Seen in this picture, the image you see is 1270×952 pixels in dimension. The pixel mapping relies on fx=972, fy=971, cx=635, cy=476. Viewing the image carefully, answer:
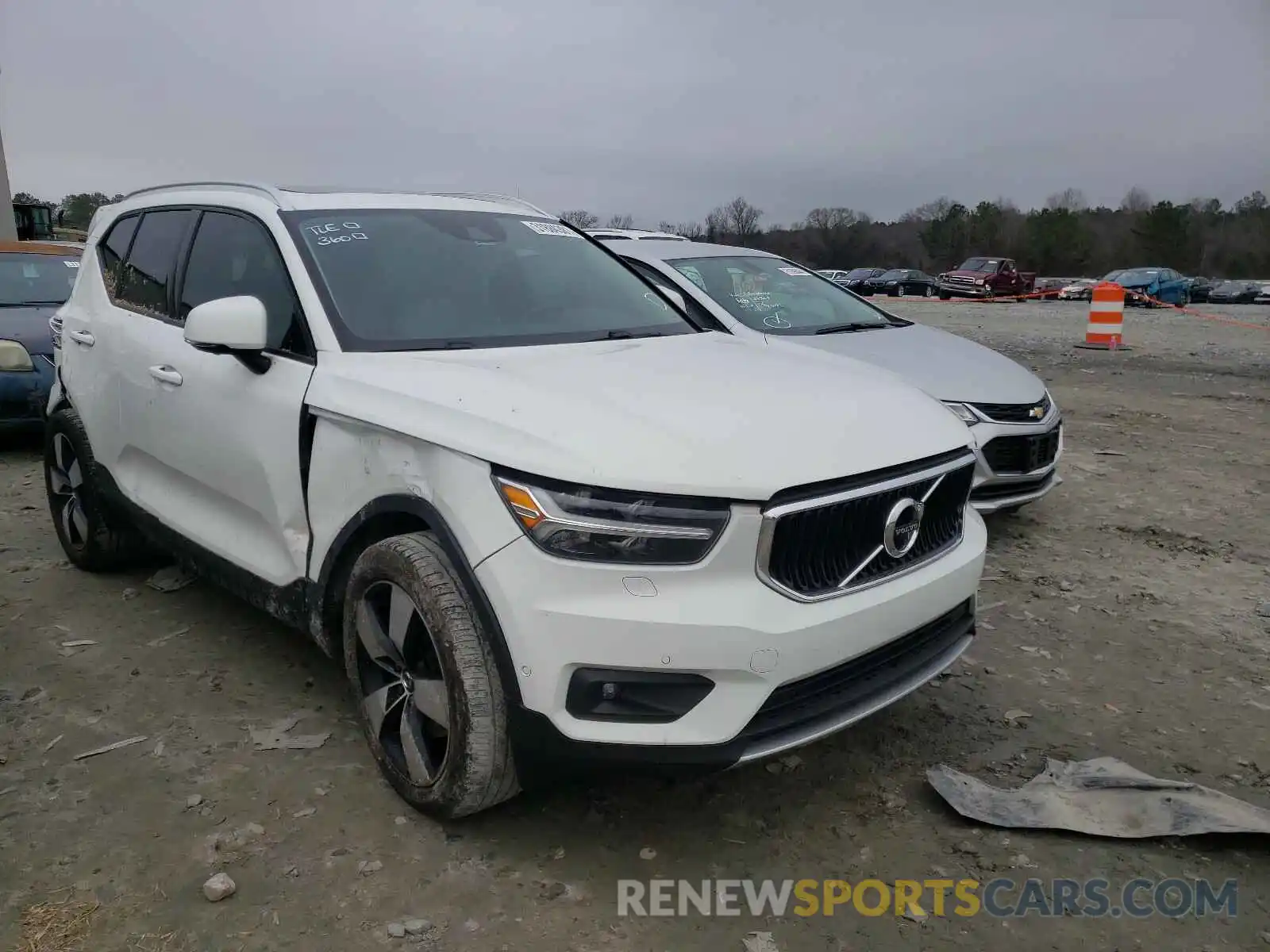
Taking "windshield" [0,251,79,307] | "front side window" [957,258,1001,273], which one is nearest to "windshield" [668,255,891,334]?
"windshield" [0,251,79,307]

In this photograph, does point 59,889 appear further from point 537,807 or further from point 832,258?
point 832,258

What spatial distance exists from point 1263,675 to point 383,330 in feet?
11.5

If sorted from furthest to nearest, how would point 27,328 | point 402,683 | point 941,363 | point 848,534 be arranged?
1. point 27,328
2. point 941,363
3. point 402,683
4. point 848,534

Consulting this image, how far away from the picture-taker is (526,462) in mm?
2314

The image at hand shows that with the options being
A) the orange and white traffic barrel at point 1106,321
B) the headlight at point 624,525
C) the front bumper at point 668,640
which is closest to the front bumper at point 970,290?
the orange and white traffic barrel at point 1106,321

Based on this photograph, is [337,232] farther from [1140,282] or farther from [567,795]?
[1140,282]

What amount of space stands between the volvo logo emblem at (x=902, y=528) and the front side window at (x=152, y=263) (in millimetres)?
2895

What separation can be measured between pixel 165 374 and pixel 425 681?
5.86 feet

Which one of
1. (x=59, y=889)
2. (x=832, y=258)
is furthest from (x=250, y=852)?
(x=832, y=258)

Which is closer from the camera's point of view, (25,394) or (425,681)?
(425,681)

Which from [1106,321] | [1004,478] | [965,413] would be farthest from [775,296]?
[1106,321]

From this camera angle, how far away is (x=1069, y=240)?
3014 inches

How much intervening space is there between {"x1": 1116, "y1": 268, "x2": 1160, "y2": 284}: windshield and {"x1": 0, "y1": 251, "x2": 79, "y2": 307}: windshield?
3450 cm

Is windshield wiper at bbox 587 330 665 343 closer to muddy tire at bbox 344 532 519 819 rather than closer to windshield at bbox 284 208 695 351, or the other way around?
windshield at bbox 284 208 695 351
